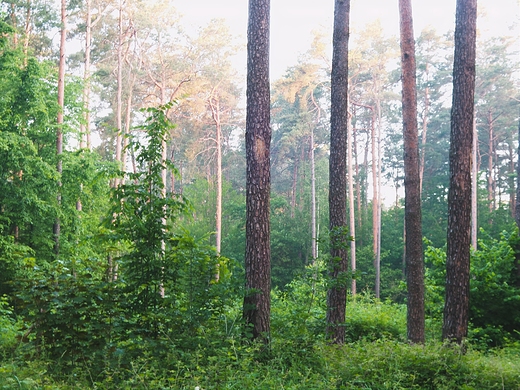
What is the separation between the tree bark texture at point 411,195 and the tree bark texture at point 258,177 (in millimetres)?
3649

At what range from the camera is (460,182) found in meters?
Result: 7.23

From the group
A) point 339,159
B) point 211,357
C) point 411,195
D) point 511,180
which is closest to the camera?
point 211,357

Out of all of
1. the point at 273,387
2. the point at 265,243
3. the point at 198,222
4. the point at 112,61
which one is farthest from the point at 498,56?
the point at 273,387

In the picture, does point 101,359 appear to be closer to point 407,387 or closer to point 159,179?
point 159,179

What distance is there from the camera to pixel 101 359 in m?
5.28

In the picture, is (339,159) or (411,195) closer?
(339,159)

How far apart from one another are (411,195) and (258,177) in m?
3.95

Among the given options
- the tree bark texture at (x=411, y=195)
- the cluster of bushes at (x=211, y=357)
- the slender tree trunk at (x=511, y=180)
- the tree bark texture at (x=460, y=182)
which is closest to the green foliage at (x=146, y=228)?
the cluster of bushes at (x=211, y=357)

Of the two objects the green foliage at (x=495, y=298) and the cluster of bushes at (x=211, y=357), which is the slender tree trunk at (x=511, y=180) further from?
the cluster of bushes at (x=211, y=357)

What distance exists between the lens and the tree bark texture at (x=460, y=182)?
23.3 ft

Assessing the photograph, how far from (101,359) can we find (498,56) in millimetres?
30215

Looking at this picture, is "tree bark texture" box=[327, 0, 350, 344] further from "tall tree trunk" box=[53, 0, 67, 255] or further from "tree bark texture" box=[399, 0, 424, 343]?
"tall tree trunk" box=[53, 0, 67, 255]

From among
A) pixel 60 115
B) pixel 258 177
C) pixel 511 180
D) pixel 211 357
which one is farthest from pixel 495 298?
pixel 511 180

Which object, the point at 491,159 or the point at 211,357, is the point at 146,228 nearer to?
the point at 211,357
